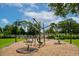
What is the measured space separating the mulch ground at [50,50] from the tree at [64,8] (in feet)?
1.48

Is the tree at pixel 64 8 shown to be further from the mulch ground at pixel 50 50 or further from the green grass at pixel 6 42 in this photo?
the green grass at pixel 6 42

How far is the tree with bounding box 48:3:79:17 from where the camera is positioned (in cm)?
340

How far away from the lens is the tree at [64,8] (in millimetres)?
3396

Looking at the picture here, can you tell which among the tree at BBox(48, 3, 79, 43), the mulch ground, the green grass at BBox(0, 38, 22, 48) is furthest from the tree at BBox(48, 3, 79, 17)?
the green grass at BBox(0, 38, 22, 48)

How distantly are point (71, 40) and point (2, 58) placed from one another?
3.54 feet

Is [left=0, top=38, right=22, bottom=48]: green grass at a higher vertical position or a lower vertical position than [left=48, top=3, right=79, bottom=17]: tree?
lower

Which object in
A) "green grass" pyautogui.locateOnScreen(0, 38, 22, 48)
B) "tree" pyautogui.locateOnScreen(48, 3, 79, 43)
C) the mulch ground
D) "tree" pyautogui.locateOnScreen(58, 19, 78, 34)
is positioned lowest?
the mulch ground

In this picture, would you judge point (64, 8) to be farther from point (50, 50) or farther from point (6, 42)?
point (6, 42)

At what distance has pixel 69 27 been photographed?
137 inches

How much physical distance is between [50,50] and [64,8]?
682 mm

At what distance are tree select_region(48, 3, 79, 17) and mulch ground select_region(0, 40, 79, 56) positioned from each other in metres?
0.45

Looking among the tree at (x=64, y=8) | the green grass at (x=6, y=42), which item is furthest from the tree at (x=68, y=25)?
the green grass at (x=6, y=42)

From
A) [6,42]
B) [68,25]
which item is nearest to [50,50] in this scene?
[68,25]

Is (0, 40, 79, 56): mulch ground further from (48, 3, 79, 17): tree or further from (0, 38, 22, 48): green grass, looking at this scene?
(48, 3, 79, 17): tree
